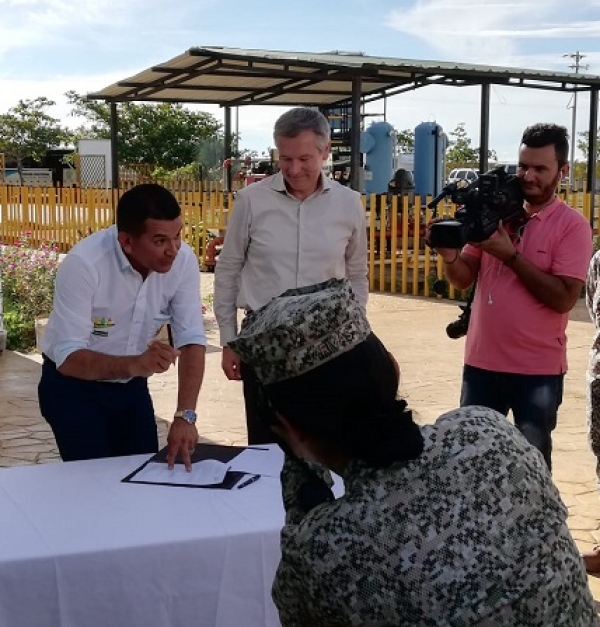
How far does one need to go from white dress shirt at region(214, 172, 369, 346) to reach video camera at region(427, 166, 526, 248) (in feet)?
1.61

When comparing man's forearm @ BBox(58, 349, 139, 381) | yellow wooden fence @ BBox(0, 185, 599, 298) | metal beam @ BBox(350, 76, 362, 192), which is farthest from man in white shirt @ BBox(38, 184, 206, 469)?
metal beam @ BBox(350, 76, 362, 192)

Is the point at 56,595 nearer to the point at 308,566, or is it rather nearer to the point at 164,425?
the point at 308,566

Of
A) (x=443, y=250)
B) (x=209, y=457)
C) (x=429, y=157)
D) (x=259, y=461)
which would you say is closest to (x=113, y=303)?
(x=209, y=457)

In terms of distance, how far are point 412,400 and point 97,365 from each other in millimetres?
3477

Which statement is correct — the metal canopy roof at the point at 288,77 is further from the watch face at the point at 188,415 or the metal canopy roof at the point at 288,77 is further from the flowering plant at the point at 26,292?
the watch face at the point at 188,415

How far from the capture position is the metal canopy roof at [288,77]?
1321cm

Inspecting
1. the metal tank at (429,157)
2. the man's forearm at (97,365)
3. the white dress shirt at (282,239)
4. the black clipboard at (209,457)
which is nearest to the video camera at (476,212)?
the white dress shirt at (282,239)

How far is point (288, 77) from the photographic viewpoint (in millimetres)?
14109

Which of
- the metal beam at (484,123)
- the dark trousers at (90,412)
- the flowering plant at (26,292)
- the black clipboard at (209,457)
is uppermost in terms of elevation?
the metal beam at (484,123)

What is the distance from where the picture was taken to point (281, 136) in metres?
3.36

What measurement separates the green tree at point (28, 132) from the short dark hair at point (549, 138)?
4405 centimetres

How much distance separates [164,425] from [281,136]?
3212mm

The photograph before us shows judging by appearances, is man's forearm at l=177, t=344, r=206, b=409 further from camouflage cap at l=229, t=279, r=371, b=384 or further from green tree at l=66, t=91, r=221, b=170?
green tree at l=66, t=91, r=221, b=170

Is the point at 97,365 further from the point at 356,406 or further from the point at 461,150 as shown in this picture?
the point at 461,150
